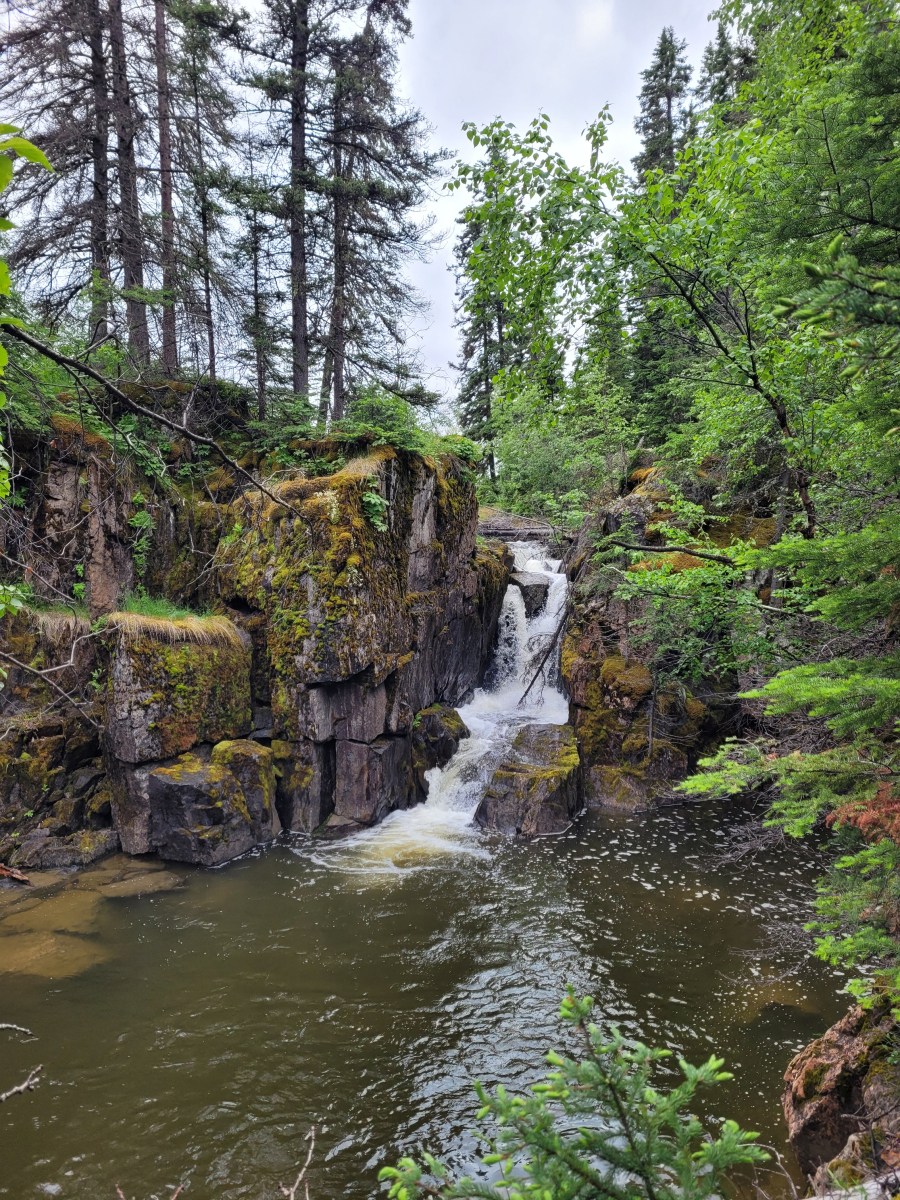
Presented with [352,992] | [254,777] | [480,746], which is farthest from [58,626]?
[480,746]

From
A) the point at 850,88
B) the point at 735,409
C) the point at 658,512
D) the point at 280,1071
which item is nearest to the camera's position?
the point at 850,88

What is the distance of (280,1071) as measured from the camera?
16.6 ft

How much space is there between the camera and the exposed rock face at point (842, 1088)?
332 centimetres

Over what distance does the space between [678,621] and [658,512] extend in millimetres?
3341

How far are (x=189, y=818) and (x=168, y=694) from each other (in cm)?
184

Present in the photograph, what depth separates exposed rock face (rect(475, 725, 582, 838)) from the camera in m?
9.87

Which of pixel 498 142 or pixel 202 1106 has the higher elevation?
pixel 498 142

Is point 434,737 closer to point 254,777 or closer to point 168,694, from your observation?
point 254,777

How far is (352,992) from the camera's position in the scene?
6.05 metres

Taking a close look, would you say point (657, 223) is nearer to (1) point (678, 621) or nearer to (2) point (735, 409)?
(2) point (735, 409)

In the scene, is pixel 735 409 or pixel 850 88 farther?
pixel 735 409

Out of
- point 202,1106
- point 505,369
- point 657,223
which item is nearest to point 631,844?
point 202,1106

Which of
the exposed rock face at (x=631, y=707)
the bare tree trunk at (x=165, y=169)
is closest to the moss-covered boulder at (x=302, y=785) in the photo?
the exposed rock face at (x=631, y=707)

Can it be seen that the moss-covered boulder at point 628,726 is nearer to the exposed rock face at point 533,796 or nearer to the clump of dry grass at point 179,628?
the exposed rock face at point 533,796
